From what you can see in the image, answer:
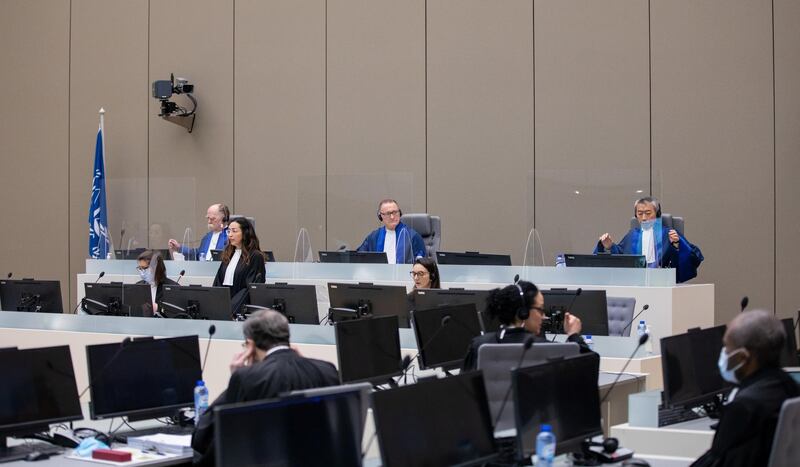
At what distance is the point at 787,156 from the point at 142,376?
6.85 meters

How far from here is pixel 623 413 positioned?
5.25m

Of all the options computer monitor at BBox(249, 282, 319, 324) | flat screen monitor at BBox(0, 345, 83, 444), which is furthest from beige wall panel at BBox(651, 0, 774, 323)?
flat screen monitor at BBox(0, 345, 83, 444)

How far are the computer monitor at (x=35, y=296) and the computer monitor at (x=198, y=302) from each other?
1.62 m

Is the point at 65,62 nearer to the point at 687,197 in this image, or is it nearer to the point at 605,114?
the point at 605,114

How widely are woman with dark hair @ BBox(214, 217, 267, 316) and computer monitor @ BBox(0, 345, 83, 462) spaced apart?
3298 millimetres

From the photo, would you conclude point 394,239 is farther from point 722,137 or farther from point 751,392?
point 751,392

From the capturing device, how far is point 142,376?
461 cm

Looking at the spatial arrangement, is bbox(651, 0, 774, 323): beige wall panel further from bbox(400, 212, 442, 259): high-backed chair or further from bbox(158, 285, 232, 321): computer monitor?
bbox(158, 285, 232, 321): computer monitor

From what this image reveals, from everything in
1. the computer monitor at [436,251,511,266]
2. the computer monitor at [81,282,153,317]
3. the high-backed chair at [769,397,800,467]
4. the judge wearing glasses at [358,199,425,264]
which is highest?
the judge wearing glasses at [358,199,425,264]

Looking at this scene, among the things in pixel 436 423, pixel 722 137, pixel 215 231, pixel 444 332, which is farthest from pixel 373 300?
pixel 722 137

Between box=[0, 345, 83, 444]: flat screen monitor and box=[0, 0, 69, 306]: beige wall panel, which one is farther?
box=[0, 0, 69, 306]: beige wall panel

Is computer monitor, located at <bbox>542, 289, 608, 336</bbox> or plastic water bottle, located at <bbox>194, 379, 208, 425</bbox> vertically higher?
computer monitor, located at <bbox>542, 289, 608, 336</bbox>

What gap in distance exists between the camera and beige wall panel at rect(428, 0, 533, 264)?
11.0 meters

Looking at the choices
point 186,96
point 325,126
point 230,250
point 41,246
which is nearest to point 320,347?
point 230,250
